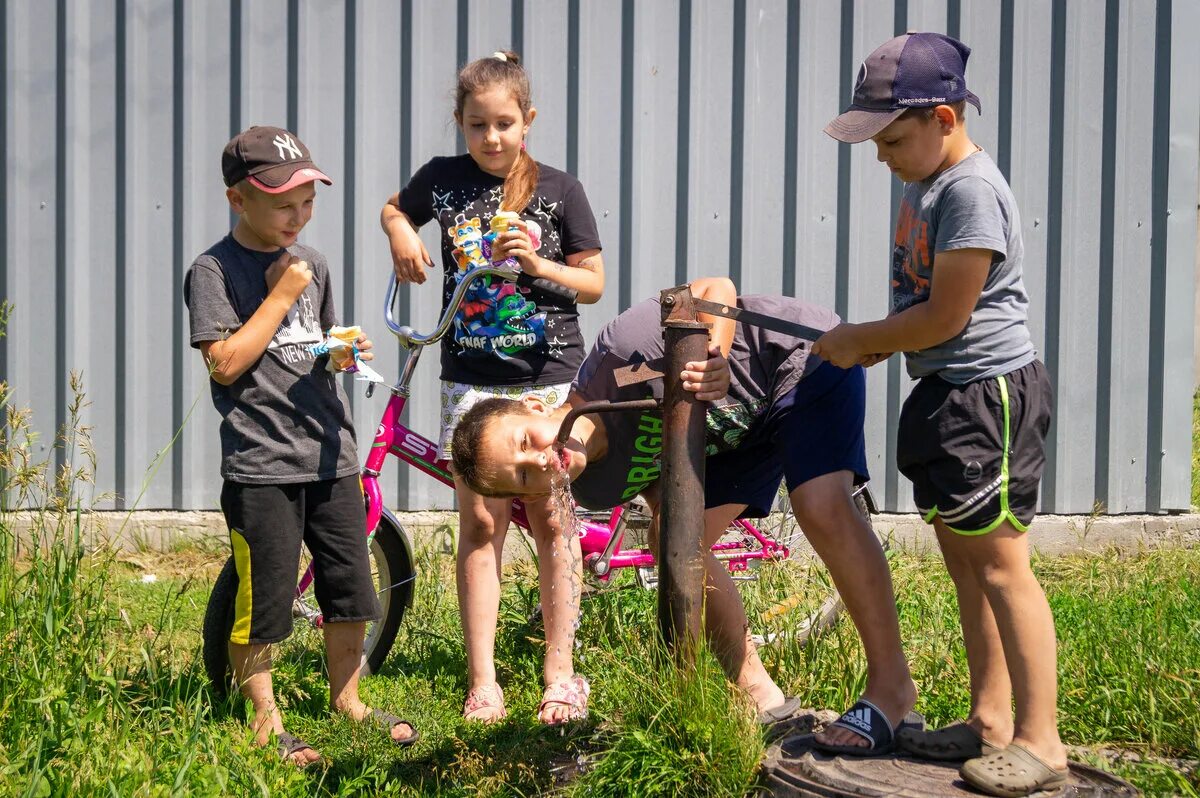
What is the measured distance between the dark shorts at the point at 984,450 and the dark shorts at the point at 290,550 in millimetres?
1604

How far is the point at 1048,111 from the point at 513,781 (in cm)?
401

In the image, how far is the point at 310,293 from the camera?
3.51 metres

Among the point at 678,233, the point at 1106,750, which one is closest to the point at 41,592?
the point at 1106,750

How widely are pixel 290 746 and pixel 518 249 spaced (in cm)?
152

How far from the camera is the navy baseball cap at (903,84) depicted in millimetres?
2703

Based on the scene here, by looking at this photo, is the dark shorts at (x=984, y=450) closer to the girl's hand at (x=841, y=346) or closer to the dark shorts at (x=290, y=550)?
the girl's hand at (x=841, y=346)

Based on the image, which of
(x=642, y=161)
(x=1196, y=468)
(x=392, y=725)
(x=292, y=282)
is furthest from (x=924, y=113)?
(x=1196, y=468)

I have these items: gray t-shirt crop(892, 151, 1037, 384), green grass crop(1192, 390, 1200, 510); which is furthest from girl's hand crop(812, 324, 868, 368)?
green grass crop(1192, 390, 1200, 510)

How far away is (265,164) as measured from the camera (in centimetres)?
335

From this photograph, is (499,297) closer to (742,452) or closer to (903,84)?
(742,452)

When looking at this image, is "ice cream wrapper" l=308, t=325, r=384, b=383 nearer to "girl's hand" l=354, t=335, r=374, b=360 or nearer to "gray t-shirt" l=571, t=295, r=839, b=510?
"girl's hand" l=354, t=335, r=374, b=360

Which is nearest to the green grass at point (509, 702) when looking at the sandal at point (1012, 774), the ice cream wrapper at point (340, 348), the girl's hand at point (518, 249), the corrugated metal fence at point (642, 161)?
the sandal at point (1012, 774)

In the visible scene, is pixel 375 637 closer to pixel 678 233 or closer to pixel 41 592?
pixel 41 592

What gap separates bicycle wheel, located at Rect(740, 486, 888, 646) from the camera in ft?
12.1
